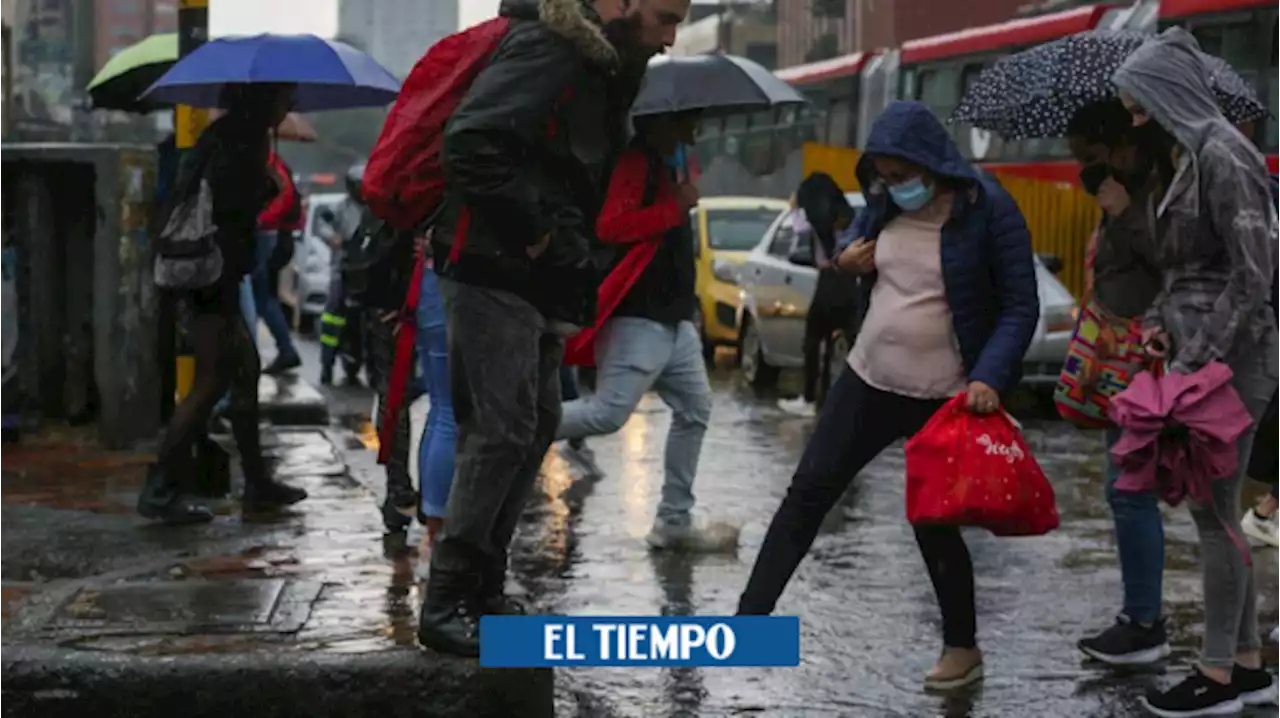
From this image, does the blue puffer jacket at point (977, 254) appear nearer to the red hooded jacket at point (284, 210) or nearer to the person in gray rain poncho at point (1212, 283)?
the person in gray rain poncho at point (1212, 283)

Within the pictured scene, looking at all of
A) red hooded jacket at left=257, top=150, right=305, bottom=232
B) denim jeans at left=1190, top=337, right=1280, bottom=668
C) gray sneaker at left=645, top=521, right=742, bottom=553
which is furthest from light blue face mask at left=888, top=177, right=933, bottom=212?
red hooded jacket at left=257, top=150, right=305, bottom=232

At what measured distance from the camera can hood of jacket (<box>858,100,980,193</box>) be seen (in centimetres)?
644

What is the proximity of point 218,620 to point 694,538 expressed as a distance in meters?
2.55

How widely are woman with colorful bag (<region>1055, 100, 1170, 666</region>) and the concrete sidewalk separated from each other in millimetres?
1927

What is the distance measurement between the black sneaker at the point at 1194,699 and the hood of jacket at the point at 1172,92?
56.0 inches

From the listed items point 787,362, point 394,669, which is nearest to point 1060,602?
point 394,669

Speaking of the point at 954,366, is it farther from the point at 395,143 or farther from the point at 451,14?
the point at 451,14

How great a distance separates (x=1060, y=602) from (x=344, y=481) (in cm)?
373

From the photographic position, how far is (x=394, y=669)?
5.93 meters

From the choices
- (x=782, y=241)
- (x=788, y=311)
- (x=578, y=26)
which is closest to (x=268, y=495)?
(x=578, y=26)

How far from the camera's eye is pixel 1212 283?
6273 millimetres

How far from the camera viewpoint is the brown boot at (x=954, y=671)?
658cm

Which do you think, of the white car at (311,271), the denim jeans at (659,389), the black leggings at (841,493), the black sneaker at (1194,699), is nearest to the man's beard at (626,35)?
the black leggings at (841,493)

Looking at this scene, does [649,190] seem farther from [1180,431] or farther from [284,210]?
[284,210]
